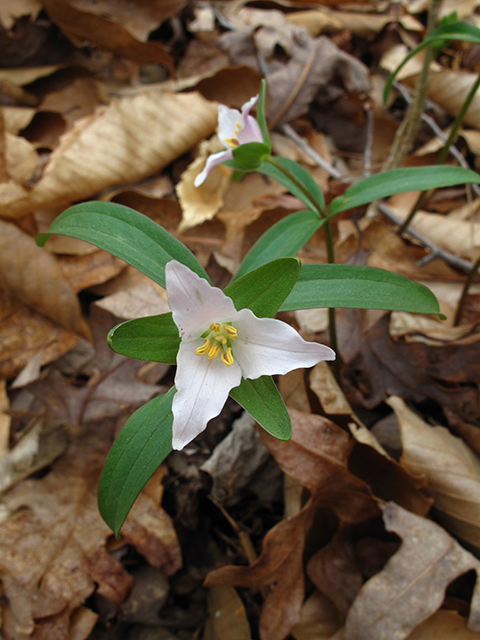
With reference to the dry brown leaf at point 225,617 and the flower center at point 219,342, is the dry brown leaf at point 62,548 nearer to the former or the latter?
the dry brown leaf at point 225,617

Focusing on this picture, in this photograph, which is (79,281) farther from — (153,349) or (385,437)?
(385,437)

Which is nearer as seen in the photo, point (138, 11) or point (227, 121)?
point (227, 121)

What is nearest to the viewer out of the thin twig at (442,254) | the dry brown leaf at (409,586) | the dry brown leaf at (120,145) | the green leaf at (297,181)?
the dry brown leaf at (409,586)

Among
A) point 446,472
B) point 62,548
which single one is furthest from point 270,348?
point 62,548

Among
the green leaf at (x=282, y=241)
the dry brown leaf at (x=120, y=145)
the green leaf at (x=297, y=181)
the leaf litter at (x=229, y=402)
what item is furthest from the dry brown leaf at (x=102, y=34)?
the green leaf at (x=282, y=241)

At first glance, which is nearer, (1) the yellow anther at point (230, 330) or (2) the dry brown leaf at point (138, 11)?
(1) the yellow anther at point (230, 330)

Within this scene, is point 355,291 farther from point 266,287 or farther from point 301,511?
point 301,511
